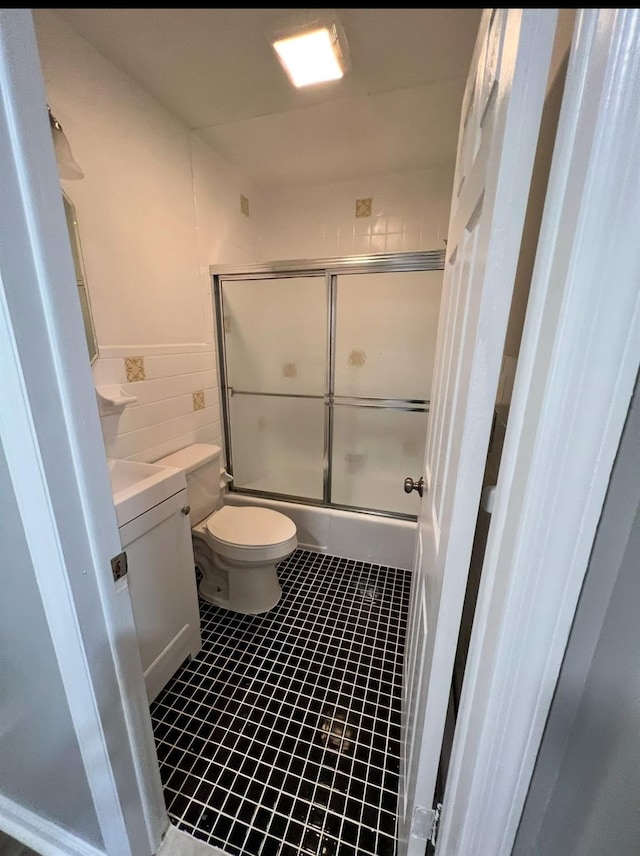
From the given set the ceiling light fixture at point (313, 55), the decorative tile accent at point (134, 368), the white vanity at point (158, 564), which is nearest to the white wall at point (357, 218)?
the ceiling light fixture at point (313, 55)

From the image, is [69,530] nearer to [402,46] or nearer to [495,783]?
[495,783]

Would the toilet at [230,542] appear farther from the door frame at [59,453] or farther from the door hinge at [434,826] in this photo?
the door hinge at [434,826]

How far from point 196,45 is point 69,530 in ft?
5.68

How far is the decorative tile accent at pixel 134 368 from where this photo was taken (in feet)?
5.14

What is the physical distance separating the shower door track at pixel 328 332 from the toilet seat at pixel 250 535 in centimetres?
→ 58

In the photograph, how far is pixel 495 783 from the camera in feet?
1.87

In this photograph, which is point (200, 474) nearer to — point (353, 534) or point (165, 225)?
point (353, 534)

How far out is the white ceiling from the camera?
1.21m

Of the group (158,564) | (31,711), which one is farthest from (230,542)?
(31,711)

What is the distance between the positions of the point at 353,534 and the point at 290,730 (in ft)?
3.57

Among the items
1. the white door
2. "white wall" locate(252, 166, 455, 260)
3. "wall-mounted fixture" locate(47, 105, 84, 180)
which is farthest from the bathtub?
"wall-mounted fixture" locate(47, 105, 84, 180)

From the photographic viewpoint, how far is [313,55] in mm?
1331

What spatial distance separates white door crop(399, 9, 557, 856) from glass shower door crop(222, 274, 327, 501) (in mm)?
1527

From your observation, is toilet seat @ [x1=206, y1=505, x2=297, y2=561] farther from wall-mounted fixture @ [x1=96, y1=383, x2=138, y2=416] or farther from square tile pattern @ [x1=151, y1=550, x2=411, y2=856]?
wall-mounted fixture @ [x1=96, y1=383, x2=138, y2=416]
